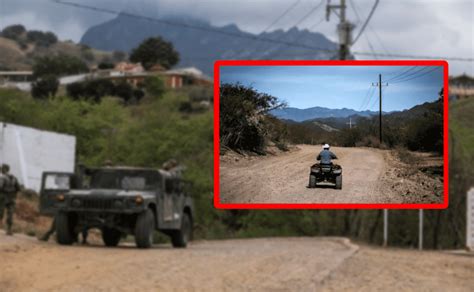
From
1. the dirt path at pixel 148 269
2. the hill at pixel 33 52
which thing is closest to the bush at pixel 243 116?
the dirt path at pixel 148 269

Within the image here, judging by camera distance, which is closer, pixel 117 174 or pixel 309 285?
pixel 309 285

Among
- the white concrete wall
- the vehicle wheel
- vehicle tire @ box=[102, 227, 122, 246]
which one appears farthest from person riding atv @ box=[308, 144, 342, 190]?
the white concrete wall

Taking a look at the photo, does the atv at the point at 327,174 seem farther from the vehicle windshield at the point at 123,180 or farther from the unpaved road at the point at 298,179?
the vehicle windshield at the point at 123,180

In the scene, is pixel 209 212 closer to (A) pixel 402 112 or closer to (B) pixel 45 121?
(B) pixel 45 121

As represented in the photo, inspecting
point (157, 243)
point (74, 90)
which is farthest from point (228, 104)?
point (74, 90)

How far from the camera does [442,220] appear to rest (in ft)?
136

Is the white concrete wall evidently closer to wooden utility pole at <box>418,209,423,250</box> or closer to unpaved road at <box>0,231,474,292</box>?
unpaved road at <box>0,231,474,292</box>

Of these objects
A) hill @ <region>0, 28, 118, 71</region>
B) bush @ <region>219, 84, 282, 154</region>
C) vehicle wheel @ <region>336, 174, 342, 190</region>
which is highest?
hill @ <region>0, 28, 118, 71</region>

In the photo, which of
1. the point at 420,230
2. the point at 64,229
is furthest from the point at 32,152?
the point at 64,229

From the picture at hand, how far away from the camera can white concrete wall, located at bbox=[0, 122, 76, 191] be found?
4291 centimetres

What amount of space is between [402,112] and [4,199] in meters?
24.9

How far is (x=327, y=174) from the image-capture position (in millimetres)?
4078

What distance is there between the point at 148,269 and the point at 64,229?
11.1 feet

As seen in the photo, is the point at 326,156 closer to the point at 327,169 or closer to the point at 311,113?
the point at 327,169
